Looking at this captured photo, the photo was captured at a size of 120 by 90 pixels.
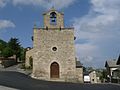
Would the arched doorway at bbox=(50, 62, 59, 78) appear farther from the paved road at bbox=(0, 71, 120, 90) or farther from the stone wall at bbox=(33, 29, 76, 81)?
the paved road at bbox=(0, 71, 120, 90)

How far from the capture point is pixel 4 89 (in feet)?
38.0

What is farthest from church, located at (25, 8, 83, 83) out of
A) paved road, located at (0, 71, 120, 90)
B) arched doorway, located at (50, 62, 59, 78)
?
paved road, located at (0, 71, 120, 90)

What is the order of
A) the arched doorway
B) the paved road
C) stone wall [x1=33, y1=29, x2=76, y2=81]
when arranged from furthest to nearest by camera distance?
the arched doorway
stone wall [x1=33, y1=29, x2=76, y2=81]
the paved road

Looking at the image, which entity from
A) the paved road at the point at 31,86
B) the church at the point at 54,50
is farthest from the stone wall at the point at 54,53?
the paved road at the point at 31,86

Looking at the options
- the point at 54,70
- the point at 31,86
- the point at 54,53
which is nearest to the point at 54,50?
the point at 54,53

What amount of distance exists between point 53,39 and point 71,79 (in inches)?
232

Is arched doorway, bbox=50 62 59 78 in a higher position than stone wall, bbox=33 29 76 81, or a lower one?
lower

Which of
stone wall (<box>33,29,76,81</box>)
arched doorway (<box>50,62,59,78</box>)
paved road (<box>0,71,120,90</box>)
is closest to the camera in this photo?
paved road (<box>0,71,120,90</box>)

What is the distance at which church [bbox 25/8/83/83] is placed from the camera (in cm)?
3612

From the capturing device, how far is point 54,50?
36.4 m

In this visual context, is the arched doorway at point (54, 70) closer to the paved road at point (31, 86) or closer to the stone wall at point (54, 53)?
the stone wall at point (54, 53)

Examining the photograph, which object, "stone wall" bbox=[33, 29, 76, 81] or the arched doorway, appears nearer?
"stone wall" bbox=[33, 29, 76, 81]

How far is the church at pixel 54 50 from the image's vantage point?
1422 inches

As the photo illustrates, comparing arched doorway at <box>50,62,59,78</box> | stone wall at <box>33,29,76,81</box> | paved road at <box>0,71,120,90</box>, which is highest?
stone wall at <box>33,29,76,81</box>
